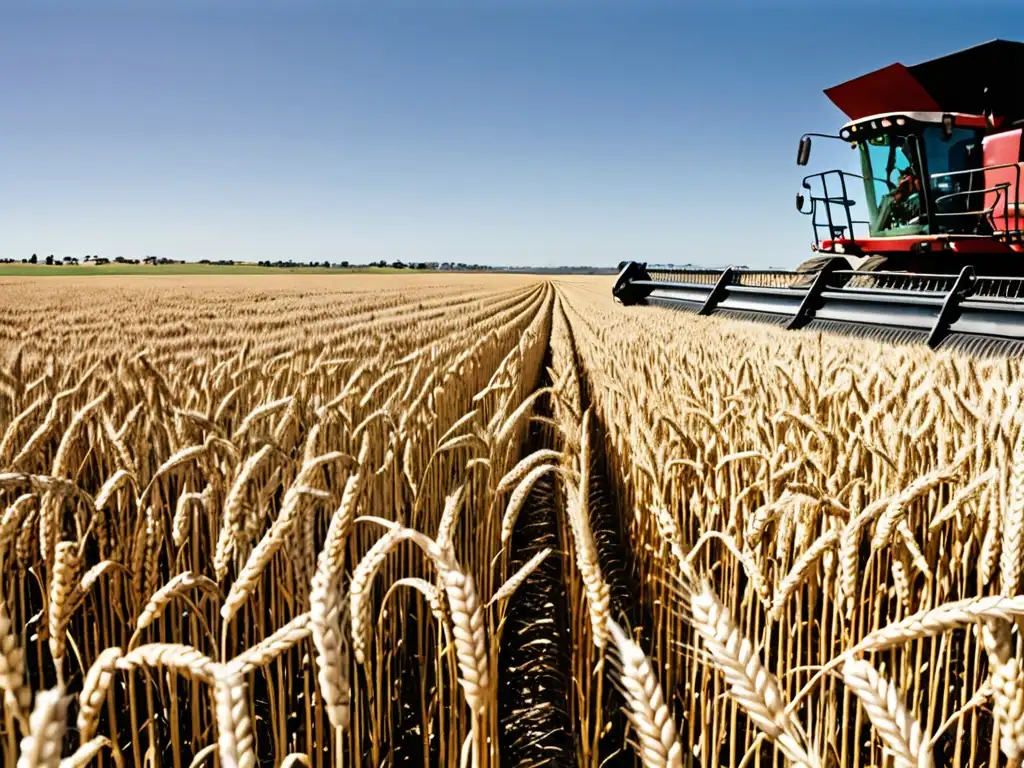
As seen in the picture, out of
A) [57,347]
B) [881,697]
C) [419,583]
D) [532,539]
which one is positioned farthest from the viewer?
[57,347]

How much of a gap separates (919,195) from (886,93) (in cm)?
161

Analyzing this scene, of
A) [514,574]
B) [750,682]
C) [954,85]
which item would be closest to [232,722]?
[750,682]

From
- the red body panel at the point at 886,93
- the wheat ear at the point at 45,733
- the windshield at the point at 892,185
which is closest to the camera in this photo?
the wheat ear at the point at 45,733

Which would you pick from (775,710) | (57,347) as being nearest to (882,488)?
(775,710)

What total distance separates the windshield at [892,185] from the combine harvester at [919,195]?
0.01m

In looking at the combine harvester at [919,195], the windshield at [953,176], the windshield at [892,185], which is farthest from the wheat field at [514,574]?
the windshield at [892,185]

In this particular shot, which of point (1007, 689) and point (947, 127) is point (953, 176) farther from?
point (1007, 689)

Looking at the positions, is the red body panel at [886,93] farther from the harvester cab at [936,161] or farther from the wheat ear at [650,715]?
the wheat ear at [650,715]

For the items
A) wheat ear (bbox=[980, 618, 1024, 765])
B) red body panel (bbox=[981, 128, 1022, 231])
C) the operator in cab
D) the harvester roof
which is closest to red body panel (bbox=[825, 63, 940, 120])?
the harvester roof

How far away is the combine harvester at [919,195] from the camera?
27.9 feet

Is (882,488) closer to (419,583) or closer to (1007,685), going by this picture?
(1007,685)

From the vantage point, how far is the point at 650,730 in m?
0.71

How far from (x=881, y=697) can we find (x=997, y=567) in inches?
65.7

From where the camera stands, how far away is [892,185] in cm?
1032
